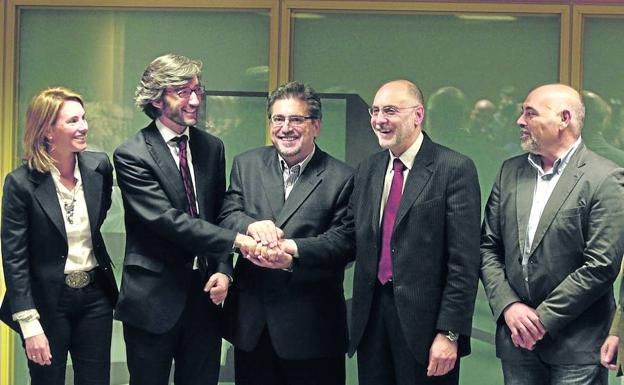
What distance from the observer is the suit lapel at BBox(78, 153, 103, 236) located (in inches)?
177

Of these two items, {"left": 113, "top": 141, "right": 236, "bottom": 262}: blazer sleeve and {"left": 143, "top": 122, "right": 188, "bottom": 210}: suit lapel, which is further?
{"left": 143, "top": 122, "right": 188, "bottom": 210}: suit lapel

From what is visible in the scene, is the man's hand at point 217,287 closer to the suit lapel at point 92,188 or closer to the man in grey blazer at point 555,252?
the suit lapel at point 92,188

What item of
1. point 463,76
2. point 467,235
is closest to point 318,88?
point 463,76

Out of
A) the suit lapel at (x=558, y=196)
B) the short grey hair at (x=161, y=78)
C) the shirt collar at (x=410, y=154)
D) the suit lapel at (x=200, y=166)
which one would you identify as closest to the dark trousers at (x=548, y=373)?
the suit lapel at (x=558, y=196)

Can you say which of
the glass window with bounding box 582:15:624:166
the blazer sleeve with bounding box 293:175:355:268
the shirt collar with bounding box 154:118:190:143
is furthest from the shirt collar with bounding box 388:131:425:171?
the glass window with bounding box 582:15:624:166

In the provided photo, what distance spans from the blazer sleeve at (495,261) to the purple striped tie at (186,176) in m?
1.26

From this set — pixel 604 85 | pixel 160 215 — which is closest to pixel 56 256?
pixel 160 215

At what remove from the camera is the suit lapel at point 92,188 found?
14.7ft

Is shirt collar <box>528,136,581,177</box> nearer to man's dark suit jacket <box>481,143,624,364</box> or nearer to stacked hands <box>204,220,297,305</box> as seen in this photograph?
man's dark suit jacket <box>481,143,624,364</box>

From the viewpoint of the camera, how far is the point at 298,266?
14.3 ft

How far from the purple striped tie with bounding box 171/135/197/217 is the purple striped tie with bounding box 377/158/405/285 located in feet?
2.81

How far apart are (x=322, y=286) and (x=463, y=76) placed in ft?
6.57

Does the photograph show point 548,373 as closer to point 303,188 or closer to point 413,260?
point 413,260

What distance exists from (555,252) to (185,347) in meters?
1.62
